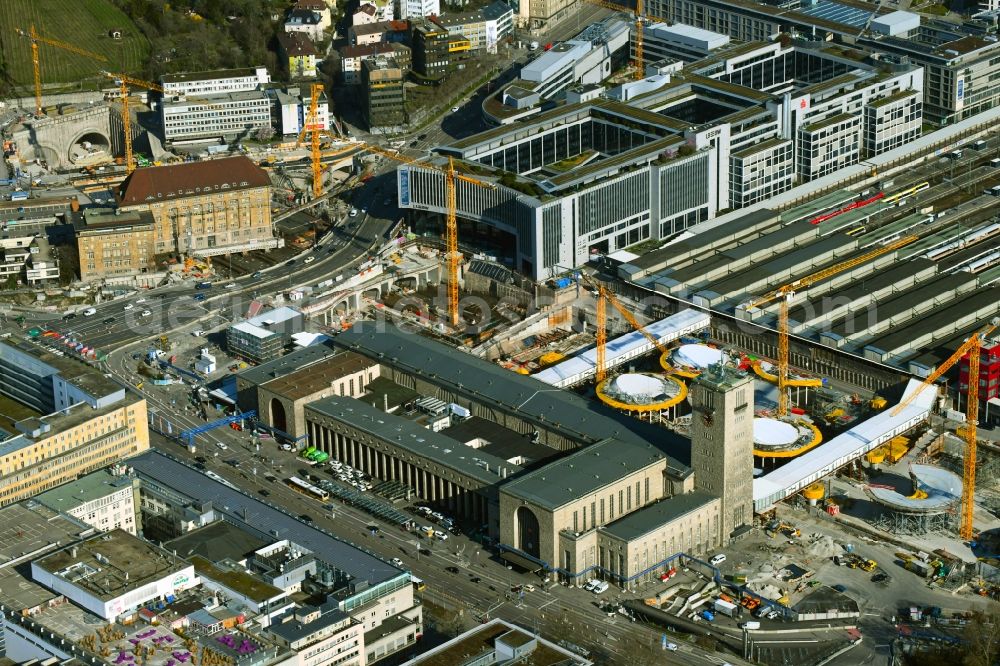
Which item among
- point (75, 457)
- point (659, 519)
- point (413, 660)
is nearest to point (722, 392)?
point (659, 519)

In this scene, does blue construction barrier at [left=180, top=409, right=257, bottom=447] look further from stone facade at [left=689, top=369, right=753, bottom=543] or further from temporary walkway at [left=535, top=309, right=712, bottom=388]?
stone facade at [left=689, top=369, right=753, bottom=543]

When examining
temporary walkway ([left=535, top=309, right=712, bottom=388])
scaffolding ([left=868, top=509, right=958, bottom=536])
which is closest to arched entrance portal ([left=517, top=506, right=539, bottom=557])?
temporary walkway ([left=535, top=309, right=712, bottom=388])

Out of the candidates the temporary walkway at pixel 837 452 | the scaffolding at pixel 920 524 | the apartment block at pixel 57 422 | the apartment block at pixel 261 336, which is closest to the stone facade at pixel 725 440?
the temporary walkway at pixel 837 452

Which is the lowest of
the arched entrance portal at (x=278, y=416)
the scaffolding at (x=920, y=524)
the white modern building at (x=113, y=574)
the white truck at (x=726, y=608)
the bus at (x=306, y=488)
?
the white truck at (x=726, y=608)

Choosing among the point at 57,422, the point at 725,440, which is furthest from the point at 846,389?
the point at 57,422

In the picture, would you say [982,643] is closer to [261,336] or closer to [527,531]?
[527,531]

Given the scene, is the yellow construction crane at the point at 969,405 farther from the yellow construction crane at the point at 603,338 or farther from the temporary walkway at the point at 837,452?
the yellow construction crane at the point at 603,338

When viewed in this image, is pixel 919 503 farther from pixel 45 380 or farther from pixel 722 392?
pixel 45 380
